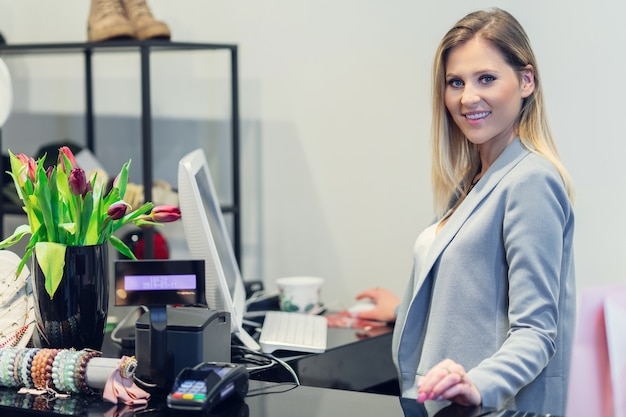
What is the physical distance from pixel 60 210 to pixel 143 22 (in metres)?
1.36

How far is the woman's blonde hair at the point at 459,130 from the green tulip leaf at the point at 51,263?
0.82 metres

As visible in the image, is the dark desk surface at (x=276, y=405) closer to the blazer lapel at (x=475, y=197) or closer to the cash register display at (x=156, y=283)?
the cash register display at (x=156, y=283)

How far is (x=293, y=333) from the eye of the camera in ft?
6.82

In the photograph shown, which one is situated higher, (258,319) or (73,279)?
(73,279)

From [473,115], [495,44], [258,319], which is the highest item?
[495,44]

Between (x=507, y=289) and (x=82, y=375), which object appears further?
(x=507, y=289)

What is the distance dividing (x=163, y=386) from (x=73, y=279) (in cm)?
28

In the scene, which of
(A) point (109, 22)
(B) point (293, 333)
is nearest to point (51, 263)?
(B) point (293, 333)

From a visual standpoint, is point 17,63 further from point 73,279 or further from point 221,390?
point 221,390

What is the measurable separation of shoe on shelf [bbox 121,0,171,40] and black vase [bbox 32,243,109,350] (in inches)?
52.9

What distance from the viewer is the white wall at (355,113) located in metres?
2.64

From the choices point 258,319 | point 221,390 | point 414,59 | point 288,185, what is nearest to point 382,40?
point 414,59

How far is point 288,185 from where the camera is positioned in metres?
3.13

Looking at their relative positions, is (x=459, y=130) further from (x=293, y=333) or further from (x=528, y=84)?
(x=293, y=333)
